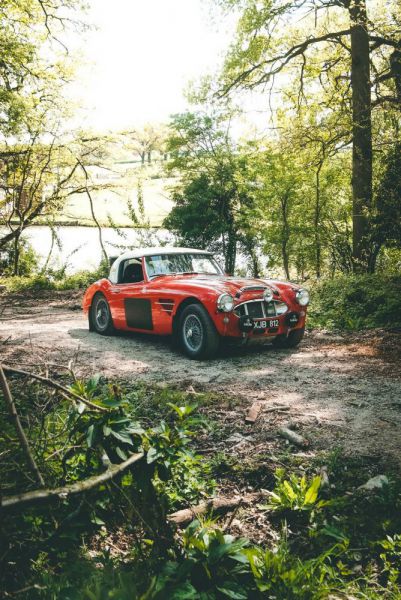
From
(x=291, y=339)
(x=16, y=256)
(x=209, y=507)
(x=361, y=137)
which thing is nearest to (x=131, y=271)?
(x=291, y=339)

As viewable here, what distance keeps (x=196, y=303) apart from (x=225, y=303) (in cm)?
49

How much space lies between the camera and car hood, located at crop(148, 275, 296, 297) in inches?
242


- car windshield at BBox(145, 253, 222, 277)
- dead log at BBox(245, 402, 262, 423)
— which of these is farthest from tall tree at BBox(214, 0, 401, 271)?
dead log at BBox(245, 402, 262, 423)

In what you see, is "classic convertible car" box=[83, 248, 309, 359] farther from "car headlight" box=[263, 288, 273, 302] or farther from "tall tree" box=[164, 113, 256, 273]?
"tall tree" box=[164, 113, 256, 273]

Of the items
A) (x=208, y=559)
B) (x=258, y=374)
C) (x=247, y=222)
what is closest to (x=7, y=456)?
(x=208, y=559)

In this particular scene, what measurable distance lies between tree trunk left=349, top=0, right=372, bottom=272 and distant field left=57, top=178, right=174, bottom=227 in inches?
282

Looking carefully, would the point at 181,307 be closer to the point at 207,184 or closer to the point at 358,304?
the point at 358,304

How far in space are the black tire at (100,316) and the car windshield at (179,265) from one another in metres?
1.25

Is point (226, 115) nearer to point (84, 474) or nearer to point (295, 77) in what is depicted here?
point (295, 77)

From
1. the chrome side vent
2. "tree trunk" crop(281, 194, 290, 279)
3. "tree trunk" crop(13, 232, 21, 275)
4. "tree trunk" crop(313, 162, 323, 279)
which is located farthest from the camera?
"tree trunk" crop(13, 232, 21, 275)

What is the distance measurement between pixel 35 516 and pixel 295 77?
54.0 ft

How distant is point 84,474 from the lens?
2.66m

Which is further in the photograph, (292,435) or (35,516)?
(292,435)

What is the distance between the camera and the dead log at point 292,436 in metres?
3.49
